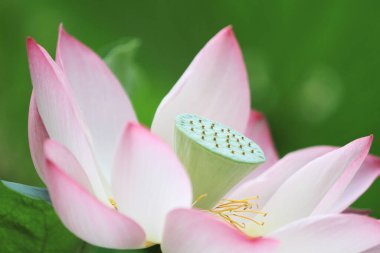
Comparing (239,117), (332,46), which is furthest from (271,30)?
(239,117)

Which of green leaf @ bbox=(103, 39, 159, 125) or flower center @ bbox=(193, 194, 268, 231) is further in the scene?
green leaf @ bbox=(103, 39, 159, 125)

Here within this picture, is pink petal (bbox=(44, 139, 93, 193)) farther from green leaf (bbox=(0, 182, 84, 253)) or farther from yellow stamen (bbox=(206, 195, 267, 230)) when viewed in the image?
yellow stamen (bbox=(206, 195, 267, 230))

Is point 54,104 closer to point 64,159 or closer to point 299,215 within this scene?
point 64,159

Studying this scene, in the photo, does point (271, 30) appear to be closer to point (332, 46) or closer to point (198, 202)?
point (332, 46)

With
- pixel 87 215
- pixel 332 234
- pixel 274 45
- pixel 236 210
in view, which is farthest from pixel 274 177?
pixel 274 45

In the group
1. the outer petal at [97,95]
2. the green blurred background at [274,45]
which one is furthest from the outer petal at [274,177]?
the green blurred background at [274,45]

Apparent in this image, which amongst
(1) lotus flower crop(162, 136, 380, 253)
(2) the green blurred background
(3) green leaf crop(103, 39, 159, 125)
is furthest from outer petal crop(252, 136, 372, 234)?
(2) the green blurred background

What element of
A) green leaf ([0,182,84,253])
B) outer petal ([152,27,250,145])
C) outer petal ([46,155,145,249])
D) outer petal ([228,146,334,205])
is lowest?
green leaf ([0,182,84,253])
